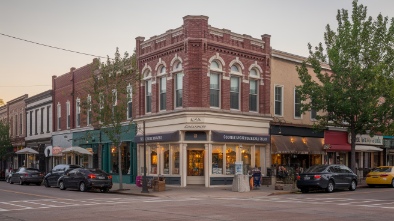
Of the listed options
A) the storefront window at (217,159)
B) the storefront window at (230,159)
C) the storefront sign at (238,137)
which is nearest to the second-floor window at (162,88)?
the storefront sign at (238,137)

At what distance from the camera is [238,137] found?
31250mm

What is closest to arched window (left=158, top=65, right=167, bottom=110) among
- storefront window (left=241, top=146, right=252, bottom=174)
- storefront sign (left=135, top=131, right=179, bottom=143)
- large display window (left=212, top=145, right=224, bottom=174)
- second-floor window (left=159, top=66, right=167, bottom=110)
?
second-floor window (left=159, top=66, right=167, bottom=110)

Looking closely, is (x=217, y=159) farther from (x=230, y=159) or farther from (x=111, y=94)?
(x=111, y=94)

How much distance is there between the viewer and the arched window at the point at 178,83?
30.9 m

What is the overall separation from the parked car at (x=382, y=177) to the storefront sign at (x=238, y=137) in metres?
6.98

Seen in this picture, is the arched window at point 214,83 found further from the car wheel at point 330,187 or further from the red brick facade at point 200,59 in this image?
the car wheel at point 330,187

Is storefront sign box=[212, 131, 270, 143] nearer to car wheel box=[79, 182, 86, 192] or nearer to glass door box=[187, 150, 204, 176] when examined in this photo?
glass door box=[187, 150, 204, 176]

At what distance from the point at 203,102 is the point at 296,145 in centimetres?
882

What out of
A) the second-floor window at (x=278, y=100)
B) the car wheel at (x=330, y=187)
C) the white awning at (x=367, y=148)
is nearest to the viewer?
the car wheel at (x=330, y=187)

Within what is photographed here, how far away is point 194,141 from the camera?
3006 cm

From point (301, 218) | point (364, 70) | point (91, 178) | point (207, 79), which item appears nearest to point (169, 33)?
point (207, 79)

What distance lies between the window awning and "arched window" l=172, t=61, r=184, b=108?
719 cm

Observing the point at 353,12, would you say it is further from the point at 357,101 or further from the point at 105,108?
the point at 105,108

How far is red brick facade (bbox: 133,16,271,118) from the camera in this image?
29.9 m
